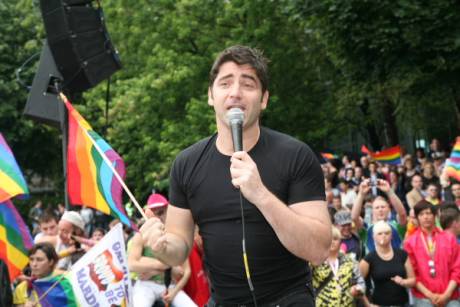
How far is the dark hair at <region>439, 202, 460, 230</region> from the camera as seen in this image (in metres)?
9.79

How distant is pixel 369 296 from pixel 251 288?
222 inches

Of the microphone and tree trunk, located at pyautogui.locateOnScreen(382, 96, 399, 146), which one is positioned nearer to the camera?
the microphone

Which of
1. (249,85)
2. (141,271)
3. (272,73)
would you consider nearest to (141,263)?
(141,271)

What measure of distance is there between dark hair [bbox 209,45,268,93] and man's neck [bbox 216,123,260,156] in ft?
0.64

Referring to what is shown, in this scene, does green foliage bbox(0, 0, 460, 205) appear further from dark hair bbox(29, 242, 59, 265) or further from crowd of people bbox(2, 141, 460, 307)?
dark hair bbox(29, 242, 59, 265)

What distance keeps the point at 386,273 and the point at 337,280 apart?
118 cm

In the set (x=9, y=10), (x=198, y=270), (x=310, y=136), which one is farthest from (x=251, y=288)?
(x=9, y=10)

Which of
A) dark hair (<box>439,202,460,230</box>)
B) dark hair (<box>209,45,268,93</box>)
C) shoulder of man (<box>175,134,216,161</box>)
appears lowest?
dark hair (<box>439,202,460,230</box>)

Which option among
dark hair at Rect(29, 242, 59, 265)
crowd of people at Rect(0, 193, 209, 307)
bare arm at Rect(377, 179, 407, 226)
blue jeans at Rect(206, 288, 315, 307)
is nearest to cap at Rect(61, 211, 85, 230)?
crowd of people at Rect(0, 193, 209, 307)

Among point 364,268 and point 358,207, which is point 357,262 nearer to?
point 364,268

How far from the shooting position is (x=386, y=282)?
9.19 meters

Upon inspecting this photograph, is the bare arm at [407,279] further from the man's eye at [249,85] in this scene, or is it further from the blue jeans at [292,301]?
the man's eye at [249,85]

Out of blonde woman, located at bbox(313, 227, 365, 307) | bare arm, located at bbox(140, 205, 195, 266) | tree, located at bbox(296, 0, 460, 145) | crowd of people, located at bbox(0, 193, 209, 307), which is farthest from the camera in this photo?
tree, located at bbox(296, 0, 460, 145)

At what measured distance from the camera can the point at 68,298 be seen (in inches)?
309
